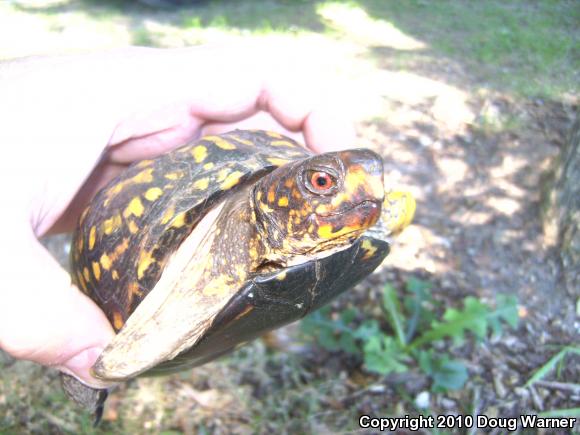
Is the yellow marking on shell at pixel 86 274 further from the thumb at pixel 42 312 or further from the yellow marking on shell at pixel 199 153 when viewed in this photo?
the yellow marking on shell at pixel 199 153

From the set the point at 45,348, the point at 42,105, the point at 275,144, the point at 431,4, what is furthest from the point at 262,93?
the point at 431,4

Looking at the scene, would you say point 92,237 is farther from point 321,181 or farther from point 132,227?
point 321,181

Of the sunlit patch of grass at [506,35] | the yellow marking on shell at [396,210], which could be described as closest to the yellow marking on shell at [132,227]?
the yellow marking on shell at [396,210]

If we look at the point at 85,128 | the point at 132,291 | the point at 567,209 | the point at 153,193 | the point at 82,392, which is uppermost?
the point at 85,128

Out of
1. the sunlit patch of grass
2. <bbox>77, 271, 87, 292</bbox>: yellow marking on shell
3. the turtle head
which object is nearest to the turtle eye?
the turtle head

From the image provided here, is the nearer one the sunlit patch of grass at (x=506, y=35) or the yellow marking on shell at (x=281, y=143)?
the yellow marking on shell at (x=281, y=143)

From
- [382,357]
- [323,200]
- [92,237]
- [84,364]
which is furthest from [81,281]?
[382,357]

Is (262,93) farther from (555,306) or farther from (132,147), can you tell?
(555,306)
